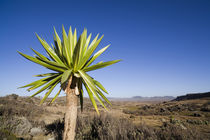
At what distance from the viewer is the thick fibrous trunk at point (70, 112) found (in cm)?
207

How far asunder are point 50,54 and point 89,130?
3.88 meters

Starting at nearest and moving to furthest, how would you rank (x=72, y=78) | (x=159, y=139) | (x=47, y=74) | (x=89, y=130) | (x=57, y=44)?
1. (x=72, y=78)
2. (x=47, y=74)
3. (x=57, y=44)
4. (x=159, y=139)
5. (x=89, y=130)

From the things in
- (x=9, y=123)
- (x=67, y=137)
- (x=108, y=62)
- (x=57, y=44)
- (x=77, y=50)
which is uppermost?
(x=57, y=44)

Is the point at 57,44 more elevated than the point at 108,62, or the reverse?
the point at 57,44

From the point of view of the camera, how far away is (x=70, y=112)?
2.11m

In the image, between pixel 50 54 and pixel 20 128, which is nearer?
pixel 50 54

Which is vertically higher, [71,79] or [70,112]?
[71,79]

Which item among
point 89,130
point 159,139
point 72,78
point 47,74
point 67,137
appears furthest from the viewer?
point 89,130

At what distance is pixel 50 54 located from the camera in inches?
101

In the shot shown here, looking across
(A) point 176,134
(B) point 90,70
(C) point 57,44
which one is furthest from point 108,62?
(A) point 176,134

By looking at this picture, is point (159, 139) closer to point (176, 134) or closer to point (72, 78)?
point (176, 134)

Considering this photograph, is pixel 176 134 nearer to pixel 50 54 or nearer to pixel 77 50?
pixel 77 50

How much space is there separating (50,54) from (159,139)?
4.09 meters

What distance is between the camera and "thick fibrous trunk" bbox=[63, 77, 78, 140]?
81.6 inches
